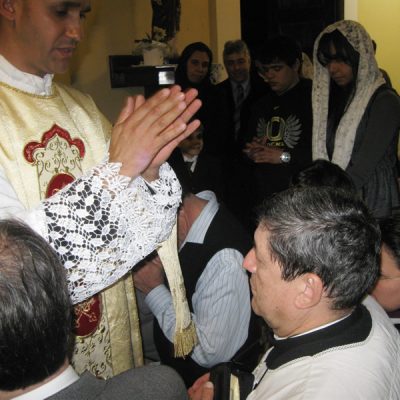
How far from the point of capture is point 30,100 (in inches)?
64.7

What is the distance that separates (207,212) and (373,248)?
2.79 ft

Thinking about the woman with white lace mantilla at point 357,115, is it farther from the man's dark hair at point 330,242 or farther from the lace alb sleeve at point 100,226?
the lace alb sleeve at point 100,226

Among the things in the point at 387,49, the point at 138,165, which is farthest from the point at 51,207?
the point at 387,49

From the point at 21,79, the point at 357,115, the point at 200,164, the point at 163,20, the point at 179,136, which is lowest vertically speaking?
the point at 200,164

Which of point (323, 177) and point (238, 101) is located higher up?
point (238, 101)

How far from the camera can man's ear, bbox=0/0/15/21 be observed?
1536 millimetres

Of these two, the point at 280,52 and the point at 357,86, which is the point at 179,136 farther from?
the point at 280,52

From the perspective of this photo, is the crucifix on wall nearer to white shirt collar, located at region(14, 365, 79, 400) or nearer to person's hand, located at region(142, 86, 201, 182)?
person's hand, located at region(142, 86, 201, 182)

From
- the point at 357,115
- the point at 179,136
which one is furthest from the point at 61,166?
the point at 357,115

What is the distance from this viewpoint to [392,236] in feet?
5.89

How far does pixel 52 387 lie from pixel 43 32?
3.33 feet

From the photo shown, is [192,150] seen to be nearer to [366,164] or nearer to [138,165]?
[366,164]

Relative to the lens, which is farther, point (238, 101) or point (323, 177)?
point (238, 101)

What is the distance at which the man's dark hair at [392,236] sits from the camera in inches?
69.7
